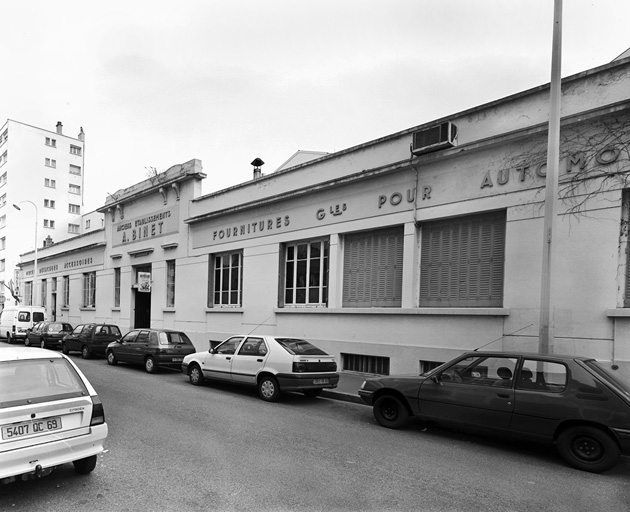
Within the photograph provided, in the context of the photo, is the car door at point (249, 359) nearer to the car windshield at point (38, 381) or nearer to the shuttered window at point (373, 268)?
the shuttered window at point (373, 268)

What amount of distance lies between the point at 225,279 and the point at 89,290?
14.0 meters

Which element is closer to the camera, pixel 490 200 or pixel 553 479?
pixel 553 479

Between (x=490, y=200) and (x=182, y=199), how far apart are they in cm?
1391

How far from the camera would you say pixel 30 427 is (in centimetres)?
422

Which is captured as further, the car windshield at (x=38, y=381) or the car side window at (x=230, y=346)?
the car side window at (x=230, y=346)

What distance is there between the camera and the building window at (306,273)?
13.9m

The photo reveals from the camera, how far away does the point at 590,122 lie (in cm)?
884

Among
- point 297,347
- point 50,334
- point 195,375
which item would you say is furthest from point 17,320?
point 297,347

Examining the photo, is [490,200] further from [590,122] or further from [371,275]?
[371,275]

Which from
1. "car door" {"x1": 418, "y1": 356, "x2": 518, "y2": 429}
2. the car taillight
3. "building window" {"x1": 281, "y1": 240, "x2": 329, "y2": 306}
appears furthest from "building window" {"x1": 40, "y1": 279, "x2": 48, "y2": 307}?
"car door" {"x1": 418, "y1": 356, "x2": 518, "y2": 429}

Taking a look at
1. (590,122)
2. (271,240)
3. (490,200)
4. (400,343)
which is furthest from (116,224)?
(590,122)

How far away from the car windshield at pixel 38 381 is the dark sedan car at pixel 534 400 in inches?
180

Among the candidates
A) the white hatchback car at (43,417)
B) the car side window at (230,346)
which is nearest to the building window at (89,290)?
the car side window at (230,346)

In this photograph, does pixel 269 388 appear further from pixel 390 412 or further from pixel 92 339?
pixel 92 339
